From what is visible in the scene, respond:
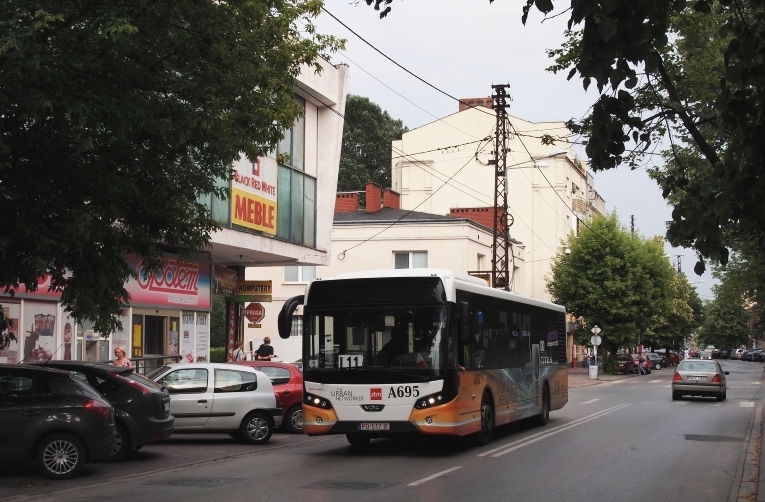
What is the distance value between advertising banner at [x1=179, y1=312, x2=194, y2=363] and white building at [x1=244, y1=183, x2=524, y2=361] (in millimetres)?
19651

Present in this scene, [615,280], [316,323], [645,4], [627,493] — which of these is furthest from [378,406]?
[615,280]

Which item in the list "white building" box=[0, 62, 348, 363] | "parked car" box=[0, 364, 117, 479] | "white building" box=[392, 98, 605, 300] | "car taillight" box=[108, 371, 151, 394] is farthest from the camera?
"white building" box=[392, 98, 605, 300]

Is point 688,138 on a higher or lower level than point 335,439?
higher

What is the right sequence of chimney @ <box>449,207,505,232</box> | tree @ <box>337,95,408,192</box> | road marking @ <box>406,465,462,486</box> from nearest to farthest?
road marking @ <box>406,465,462,486</box> → chimney @ <box>449,207,505,232</box> → tree @ <box>337,95,408,192</box>

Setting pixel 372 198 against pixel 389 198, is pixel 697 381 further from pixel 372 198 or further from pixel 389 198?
pixel 389 198

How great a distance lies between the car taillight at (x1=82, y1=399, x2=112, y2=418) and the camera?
43.3 feet

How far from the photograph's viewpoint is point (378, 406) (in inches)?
607

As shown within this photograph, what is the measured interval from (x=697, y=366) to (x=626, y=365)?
30259 millimetres

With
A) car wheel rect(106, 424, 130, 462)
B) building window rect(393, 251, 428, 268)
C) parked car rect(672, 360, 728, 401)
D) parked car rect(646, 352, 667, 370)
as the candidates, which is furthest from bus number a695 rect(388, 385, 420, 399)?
parked car rect(646, 352, 667, 370)

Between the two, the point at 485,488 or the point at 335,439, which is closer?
the point at 485,488

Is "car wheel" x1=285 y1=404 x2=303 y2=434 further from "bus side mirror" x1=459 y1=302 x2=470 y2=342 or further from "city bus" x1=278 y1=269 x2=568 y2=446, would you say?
"bus side mirror" x1=459 y1=302 x2=470 y2=342

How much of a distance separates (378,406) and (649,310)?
158 feet

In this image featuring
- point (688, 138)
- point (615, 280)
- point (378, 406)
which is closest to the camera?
point (378, 406)

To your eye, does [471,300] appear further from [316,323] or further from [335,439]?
[335,439]
